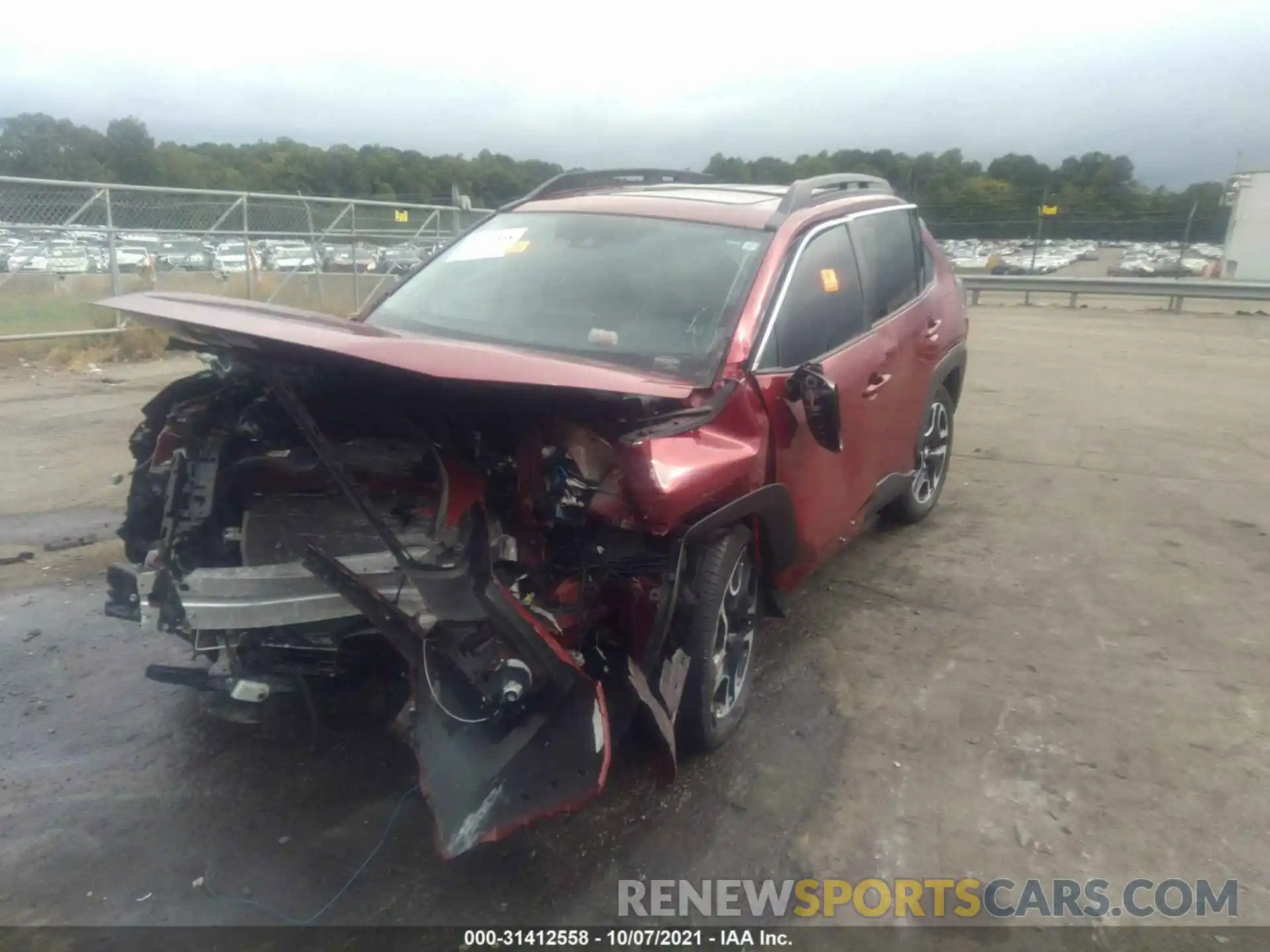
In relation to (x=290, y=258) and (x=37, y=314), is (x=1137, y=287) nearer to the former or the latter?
(x=290, y=258)

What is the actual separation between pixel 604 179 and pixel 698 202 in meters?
1.14

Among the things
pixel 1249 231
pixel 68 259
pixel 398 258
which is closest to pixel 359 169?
pixel 398 258

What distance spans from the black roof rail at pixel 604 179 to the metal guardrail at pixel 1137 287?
54.3 ft

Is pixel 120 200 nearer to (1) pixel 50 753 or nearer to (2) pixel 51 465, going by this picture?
(2) pixel 51 465

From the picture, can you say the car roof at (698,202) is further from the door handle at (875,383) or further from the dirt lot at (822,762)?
the dirt lot at (822,762)

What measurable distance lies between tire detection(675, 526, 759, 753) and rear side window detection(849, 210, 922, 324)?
1.63 m

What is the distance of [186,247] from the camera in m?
12.8

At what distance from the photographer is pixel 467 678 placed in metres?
2.88

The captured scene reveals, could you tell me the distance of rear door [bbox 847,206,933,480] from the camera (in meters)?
4.71

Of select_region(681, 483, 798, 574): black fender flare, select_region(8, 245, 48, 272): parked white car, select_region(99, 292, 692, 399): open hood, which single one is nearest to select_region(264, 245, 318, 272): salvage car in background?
select_region(8, 245, 48, 272): parked white car

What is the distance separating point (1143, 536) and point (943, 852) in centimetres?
366

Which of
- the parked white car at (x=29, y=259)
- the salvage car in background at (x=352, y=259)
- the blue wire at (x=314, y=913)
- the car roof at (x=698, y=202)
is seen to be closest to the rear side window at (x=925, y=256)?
the car roof at (x=698, y=202)

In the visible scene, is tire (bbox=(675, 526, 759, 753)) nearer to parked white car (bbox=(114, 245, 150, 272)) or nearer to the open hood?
the open hood

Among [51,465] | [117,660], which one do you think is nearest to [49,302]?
[51,465]
